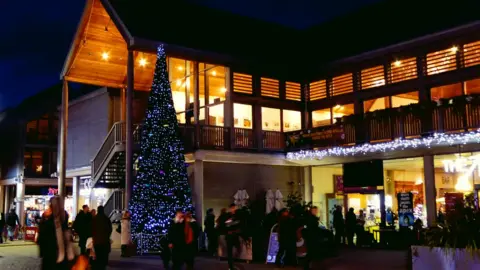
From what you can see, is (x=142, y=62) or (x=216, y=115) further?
(x=142, y=62)

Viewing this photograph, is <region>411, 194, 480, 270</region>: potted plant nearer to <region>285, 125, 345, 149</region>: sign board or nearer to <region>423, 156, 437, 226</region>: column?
<region>423, 156, 437, 226</region>: column

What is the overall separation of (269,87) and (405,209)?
7.88 metres

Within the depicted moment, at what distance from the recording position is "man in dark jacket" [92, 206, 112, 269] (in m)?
14.1

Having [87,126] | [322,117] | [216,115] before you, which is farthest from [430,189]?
[87,126]

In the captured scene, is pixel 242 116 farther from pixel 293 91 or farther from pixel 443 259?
pixel 443 259

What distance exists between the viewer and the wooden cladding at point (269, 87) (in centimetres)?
2545

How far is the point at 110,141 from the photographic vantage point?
83.6 ft

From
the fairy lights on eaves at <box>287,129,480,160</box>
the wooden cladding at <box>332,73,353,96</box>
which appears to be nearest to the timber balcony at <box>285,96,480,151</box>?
the fairy lights on eaves at <box>287,129,480,160</box>

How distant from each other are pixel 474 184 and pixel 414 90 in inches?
166

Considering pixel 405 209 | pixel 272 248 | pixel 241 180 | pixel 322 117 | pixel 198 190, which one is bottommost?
pixel 272 248

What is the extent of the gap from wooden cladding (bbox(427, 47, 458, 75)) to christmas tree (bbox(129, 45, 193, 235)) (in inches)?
396

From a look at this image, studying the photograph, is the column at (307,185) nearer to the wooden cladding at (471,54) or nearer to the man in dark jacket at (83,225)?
the wooden cladding at (471,54)

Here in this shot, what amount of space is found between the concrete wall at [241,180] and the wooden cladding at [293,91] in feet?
10.8

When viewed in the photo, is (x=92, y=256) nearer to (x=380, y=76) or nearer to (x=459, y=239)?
(x=459, y=239)
